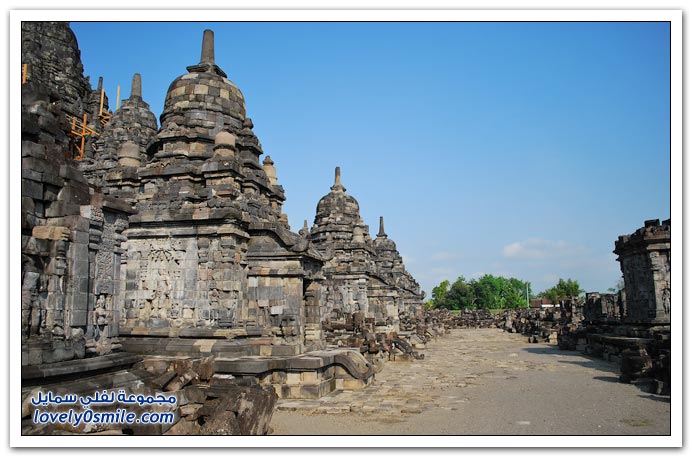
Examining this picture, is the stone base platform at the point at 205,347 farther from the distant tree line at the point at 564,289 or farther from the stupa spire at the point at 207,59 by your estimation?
the distant tree line at the point at 564,289

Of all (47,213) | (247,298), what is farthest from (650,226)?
(47,213)

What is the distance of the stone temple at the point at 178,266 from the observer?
20.9 ft

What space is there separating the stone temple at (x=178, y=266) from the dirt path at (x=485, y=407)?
3.23ft

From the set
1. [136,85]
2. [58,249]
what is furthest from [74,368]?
[136,85]

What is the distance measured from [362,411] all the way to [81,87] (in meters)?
26.0

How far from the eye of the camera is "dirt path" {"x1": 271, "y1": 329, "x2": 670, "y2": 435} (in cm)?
807

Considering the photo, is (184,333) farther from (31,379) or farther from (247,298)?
(31,379)

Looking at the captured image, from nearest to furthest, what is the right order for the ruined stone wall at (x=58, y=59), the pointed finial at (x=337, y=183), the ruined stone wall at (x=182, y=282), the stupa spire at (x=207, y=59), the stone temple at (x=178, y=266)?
1. the stone temple at (x=178, y=266)
2. the ruined stone wall at (x=182, y=282)
3. the stupa spire at (x=207, y=59)
4. the ruined stone wall at (x=58, y=59)
5. the pointed finial at (x=337, y=183)

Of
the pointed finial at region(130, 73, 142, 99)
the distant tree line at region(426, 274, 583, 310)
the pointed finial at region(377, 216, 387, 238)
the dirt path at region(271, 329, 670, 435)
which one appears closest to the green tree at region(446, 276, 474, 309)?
the distant tree line at region(426, 274, 583, 310)

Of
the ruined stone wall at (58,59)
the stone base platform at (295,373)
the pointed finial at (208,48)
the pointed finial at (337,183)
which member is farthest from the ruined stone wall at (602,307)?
the ruined stone wall at (58,59)

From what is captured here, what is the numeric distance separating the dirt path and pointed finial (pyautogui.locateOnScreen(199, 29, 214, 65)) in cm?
918

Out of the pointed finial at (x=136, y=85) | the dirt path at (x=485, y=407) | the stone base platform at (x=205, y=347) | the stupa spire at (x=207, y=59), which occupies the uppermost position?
the pointed finial at (x=136, y=85)

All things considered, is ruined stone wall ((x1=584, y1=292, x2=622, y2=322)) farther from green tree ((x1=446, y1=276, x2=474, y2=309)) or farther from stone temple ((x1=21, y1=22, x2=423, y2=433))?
green tree ((x1=446, y1=276, x2=474, y2=309))
